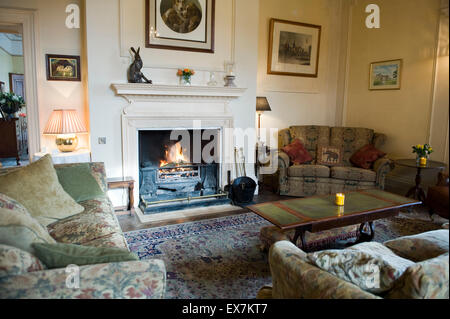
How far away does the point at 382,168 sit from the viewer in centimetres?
433

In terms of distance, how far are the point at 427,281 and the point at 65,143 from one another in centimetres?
384

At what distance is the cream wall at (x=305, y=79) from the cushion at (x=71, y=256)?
423 centimetres

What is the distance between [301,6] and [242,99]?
7.13 feet

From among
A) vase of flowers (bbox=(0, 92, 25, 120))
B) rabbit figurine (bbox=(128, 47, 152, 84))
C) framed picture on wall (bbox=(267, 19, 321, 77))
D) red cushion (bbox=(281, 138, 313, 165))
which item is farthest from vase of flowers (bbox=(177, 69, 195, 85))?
vase of flowers (bbox=(0, 92, 25, 120))

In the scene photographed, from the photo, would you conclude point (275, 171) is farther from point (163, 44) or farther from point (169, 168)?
point (163, 44)

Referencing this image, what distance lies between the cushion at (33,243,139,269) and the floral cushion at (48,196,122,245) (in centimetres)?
74

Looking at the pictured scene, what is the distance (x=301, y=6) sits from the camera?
17.6 ft

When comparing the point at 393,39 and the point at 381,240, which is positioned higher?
the point at 393,39

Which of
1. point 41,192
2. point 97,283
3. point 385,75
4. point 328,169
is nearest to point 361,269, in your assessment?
point 97,283

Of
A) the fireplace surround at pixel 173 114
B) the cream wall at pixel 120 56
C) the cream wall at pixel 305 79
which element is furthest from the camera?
the cream wall at pixel 305 79

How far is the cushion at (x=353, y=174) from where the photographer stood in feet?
14.5

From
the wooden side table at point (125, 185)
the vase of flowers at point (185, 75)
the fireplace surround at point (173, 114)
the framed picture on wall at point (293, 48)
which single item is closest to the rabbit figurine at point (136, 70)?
the fireplace surround at point (173, 114)

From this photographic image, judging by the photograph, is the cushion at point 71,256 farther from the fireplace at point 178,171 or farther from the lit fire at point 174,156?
the lit fire at point 174,156

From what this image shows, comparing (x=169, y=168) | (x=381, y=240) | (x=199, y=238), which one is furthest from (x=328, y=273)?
(x=169, y=168)
